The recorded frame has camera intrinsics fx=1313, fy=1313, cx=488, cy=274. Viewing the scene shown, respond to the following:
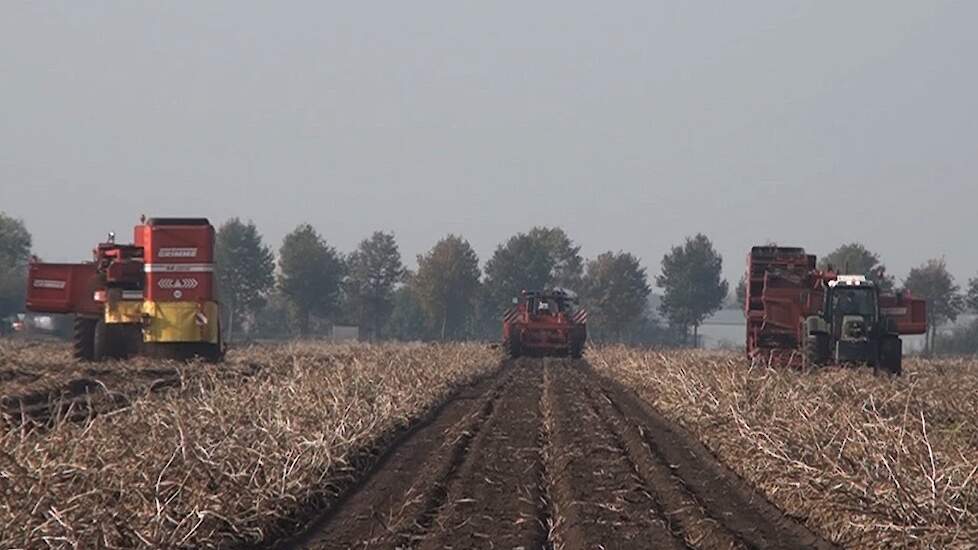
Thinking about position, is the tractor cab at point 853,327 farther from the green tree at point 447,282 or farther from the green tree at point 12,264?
the green tree at point 447,282

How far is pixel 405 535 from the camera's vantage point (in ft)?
36.8

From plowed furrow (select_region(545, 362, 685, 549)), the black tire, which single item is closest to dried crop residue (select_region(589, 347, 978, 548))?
plowed furrow (select_region(545, 362, 685, 549))

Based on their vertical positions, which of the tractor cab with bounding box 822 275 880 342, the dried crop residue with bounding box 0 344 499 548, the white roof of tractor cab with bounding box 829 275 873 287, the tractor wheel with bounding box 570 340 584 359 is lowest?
the dried crop residue with bounding box 0 344 499 548

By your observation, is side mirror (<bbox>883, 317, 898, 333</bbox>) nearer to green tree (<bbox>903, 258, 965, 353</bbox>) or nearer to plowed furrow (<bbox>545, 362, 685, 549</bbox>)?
plowed furrow (<bbox>545, 362, 685, 549</bbox>)

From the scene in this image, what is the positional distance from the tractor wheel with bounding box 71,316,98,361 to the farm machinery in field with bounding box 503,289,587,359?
22.4m

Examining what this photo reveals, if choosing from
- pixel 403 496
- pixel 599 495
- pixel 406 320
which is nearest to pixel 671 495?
pixel 599 495

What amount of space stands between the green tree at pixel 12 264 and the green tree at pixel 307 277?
17551mm

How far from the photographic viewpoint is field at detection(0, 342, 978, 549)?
1006 centimetres

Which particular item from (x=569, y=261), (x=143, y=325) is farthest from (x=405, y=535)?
(x=569, y=261)

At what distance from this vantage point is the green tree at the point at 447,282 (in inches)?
3760

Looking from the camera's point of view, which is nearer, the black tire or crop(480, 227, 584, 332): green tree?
the black tire

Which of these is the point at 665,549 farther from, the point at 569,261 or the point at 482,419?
the point at 569,261

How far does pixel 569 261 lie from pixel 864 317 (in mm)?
82471

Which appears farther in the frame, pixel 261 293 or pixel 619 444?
pixel 261 293
